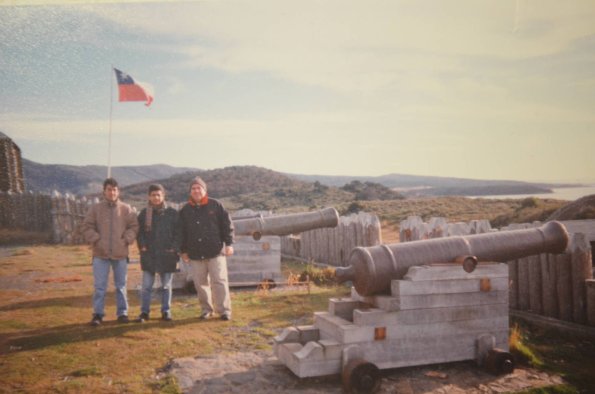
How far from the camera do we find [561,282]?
6711 millimetres

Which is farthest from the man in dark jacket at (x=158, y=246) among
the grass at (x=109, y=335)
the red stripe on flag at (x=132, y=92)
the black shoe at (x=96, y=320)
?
the red stripe on flag at (x=132, y=92)

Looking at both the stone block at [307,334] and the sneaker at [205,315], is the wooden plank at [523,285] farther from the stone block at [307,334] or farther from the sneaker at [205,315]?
the sneaker at [205,315]

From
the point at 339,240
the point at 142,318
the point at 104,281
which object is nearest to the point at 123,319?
the point at 142,318

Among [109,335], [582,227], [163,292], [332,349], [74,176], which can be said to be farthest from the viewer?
[74,176]

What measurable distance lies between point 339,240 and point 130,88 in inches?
307

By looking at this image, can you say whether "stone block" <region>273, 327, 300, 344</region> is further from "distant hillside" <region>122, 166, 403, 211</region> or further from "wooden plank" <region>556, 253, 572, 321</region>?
"distant hillside" <region>122, 166, 403, 211</region>

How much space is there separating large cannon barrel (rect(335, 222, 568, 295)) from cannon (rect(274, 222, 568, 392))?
11 millimetres

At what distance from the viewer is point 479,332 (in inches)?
212

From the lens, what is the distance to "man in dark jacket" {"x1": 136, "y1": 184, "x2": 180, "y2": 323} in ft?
25.0

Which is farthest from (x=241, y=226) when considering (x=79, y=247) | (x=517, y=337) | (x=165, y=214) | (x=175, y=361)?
(x=79, y=247)

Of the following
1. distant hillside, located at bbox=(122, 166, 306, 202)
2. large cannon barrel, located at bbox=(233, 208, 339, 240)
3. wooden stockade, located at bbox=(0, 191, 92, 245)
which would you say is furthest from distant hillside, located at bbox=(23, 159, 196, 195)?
large cannon barrel, located at bbox=(233, 208, 339, 240)

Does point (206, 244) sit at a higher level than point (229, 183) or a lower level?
lower

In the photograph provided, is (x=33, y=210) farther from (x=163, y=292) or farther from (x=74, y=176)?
(x=74, y=176)

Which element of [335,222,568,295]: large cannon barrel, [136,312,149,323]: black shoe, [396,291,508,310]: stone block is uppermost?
[335,222,568,295]: large cannon barrel
